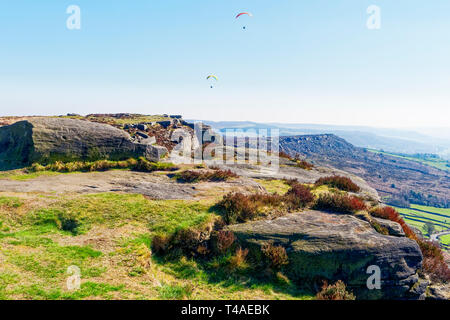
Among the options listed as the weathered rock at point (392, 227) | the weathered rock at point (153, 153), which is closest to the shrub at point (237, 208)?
the weathered rock at point (392, 227)

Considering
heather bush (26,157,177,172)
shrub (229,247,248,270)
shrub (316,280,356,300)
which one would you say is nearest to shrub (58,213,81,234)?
shrub (229,247,248,270)

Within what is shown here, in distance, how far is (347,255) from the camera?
948 cm

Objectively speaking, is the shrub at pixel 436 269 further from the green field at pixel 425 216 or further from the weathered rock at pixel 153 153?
the green field at pixel 425 216

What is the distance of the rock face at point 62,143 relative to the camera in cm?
1858

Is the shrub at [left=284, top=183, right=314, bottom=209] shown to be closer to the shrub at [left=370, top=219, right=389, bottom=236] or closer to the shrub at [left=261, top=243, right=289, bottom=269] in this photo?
the shrub at [left=370, top=219, right=389, bottom=236]

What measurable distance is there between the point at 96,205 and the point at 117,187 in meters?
3.04

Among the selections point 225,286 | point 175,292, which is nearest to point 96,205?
point 175,292

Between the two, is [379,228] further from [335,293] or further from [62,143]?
[62,143]

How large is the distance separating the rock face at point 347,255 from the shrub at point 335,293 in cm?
55

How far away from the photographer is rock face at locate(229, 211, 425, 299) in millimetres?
9250

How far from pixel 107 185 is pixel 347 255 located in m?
13.8

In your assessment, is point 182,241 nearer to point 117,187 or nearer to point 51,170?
point 117,187

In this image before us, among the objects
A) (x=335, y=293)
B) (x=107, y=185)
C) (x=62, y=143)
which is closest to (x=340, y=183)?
(x=335, y=293)

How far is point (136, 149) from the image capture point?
67.8 feet
